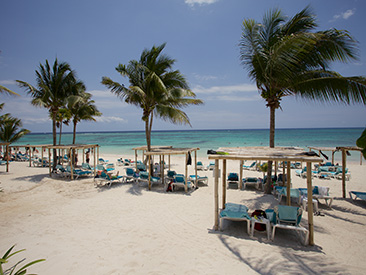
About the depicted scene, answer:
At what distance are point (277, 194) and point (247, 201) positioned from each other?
1568 millimetres

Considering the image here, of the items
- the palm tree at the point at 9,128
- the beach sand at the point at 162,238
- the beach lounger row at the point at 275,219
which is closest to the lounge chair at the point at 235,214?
the beach lounger row at the point at 275,219

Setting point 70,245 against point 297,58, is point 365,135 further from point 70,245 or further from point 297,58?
point 70,245

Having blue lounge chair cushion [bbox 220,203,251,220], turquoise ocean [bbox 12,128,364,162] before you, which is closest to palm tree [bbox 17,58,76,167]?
blue lounge chair cushion [bbox 220,203,251,220]

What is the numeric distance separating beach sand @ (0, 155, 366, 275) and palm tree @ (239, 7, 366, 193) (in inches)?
147

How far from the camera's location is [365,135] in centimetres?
300

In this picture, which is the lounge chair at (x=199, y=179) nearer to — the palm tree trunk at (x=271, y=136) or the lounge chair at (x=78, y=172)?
the palm tree trunk at (x=271, y=136)

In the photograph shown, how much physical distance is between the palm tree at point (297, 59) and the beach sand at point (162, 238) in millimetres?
3729

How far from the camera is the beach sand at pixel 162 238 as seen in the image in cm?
376

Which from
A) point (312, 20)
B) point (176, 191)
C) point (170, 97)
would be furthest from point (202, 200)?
point (312, 20)

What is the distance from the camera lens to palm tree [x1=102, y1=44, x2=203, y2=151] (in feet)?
36.7

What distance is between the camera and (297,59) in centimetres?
735

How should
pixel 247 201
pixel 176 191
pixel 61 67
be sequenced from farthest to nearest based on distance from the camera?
pixel 61 67 < pixel 176 191 < pixel 247 201

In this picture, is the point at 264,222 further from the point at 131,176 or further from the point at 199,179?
the point at 131,176

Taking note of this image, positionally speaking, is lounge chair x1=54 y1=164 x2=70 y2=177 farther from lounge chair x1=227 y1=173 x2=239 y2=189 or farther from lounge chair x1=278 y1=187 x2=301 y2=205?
lounge chair x1=278 y1=187 x2=301 y2=205
